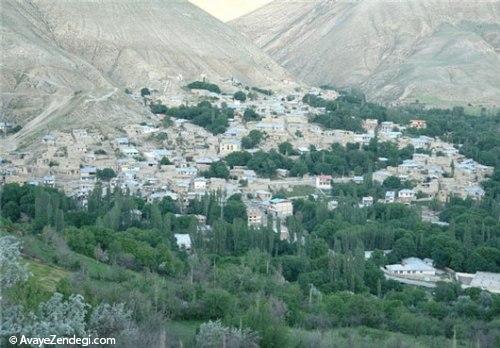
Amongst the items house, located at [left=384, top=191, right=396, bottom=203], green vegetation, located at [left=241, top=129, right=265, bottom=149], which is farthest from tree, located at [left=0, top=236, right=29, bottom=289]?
green vegetation, located at [left=241, top=129, right=265, bottom=149]

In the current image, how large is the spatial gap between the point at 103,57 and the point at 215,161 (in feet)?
81.1

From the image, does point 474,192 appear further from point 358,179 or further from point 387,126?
point 387,126

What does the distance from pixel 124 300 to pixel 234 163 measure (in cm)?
2448

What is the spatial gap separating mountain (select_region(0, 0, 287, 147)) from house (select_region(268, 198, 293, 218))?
13.6 meters

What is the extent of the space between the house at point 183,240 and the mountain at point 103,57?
649 inches

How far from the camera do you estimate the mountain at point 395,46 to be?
3093 inches

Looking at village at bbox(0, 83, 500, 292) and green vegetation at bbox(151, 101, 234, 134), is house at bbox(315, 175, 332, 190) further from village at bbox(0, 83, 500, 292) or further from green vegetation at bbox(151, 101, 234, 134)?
green vegetation at bbox(151, 101, 234, 134)

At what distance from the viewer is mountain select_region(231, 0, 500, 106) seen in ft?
258

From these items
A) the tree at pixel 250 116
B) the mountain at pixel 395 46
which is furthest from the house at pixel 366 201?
Result: the mountain at pixel 395 46

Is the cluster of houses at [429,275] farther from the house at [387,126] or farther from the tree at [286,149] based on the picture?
the house at [387,126]

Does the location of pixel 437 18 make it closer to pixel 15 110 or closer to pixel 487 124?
pixel 487 124

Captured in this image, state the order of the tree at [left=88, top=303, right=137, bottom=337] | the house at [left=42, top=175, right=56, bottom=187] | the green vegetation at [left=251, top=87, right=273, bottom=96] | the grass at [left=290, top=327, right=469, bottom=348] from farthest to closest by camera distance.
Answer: the green vegetation at [left=251, top=87, right=273, bottom=96]
the house at [left=42, top=175, right=56, bottom=187]
the grass at [left=290, top=327, right=469, bottom=348]
the tree at [left=88, top=303, right=137, bottom=337]

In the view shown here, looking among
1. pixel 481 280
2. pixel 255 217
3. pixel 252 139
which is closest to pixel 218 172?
pixel 252 139

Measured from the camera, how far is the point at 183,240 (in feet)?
96.2
